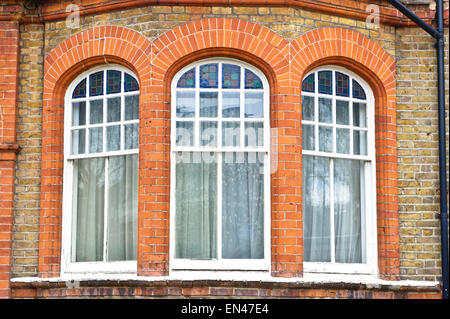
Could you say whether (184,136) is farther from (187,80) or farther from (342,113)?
(342,113)

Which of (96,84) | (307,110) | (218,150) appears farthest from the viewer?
(96,84)

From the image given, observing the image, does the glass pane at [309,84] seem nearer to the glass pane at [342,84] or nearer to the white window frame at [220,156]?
the glass pane at [342,84]

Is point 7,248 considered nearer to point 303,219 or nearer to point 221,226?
point 221,226

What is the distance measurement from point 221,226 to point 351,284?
1.59 m

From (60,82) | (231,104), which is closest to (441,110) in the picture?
(231,104)

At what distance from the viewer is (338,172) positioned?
9719 millimetres

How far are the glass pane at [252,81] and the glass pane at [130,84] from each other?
1299mm

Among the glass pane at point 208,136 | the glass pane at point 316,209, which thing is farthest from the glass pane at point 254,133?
the glass pane at point 316,209

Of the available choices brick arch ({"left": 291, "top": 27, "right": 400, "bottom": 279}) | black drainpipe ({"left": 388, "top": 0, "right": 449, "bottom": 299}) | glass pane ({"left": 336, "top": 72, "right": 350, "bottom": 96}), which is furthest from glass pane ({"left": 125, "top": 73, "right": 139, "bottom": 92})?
black drainpipe ({"left": 388, "top": 0, "right": 449, "bottom": 299})

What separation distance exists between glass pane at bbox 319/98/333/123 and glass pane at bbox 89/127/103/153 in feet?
8.62

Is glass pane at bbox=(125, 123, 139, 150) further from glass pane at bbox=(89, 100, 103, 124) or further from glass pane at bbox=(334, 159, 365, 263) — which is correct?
glass pane at bbox=(334, 159, 365, 263)

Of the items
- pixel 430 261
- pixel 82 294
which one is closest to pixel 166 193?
pixel 82 294

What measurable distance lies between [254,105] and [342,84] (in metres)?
1.20

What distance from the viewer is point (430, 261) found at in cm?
968
